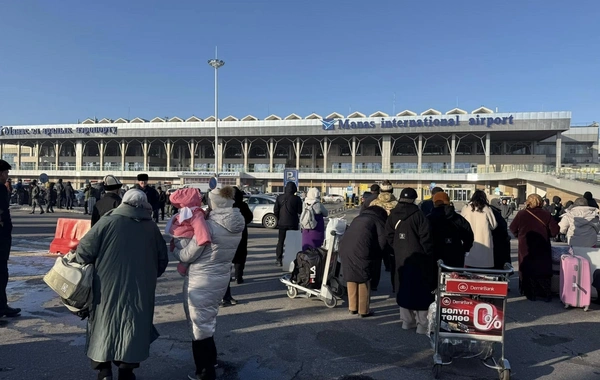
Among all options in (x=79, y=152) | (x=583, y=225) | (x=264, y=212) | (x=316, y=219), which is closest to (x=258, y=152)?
(x=79, y=152)

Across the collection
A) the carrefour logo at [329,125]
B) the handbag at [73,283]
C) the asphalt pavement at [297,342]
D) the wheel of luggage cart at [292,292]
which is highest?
the carrefour logo at [329,125]

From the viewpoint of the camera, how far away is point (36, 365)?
390 centimetres

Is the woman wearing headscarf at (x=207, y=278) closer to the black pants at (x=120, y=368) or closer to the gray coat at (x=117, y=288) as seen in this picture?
the gray coat at (x=117, y=288)

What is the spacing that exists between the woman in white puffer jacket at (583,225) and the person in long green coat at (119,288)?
7213 millimetres

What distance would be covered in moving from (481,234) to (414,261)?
2.21 m

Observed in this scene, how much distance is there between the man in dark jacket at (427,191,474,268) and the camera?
5348 mm

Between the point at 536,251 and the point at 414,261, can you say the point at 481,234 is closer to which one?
the point at 536,251

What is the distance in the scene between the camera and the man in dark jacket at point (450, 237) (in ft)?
17.5

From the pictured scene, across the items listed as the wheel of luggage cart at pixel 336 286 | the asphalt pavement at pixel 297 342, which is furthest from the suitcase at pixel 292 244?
the wheel of luggage cart at pixel 336 286

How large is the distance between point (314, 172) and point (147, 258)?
56450 mm

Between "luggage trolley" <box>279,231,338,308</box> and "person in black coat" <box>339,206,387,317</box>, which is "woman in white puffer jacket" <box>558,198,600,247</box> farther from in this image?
"luggage trolley" <box>279,231,338,308</box>

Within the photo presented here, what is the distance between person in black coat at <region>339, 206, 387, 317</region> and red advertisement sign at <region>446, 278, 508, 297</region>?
158 centimetres

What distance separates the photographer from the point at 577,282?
6.16m

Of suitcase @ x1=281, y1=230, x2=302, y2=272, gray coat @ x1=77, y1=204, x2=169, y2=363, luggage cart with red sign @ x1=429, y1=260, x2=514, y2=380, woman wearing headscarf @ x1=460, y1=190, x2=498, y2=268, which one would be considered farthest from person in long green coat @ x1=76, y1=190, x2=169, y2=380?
woman wearing headscarf @ x1=460, y1=190, x2=498, y2=268
